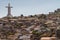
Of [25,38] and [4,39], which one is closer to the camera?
[25,38]

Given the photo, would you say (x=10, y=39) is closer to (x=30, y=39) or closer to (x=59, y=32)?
(x=30, y=39)

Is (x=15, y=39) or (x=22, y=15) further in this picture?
(x=22, y=15)

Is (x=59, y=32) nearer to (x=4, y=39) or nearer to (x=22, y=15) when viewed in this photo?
(x=4, y=39)

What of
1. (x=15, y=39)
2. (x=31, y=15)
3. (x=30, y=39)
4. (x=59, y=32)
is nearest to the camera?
(x=59, y=32)

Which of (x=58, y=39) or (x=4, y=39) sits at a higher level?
(x=58, y=39)

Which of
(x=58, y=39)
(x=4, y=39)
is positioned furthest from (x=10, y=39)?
(x=58, y=39)

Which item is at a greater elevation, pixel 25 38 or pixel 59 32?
pixel 59 32

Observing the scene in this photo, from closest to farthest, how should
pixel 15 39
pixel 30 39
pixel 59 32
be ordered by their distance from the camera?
1. pixel 59 32
2. pixel 30 39
3. pixel 15 39

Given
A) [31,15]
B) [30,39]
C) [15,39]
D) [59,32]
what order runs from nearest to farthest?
1. [59,32]
2. [30,39]
3. [15,39]
4. [31,15]

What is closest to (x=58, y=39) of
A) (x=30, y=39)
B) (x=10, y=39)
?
(x=30, y=39)
